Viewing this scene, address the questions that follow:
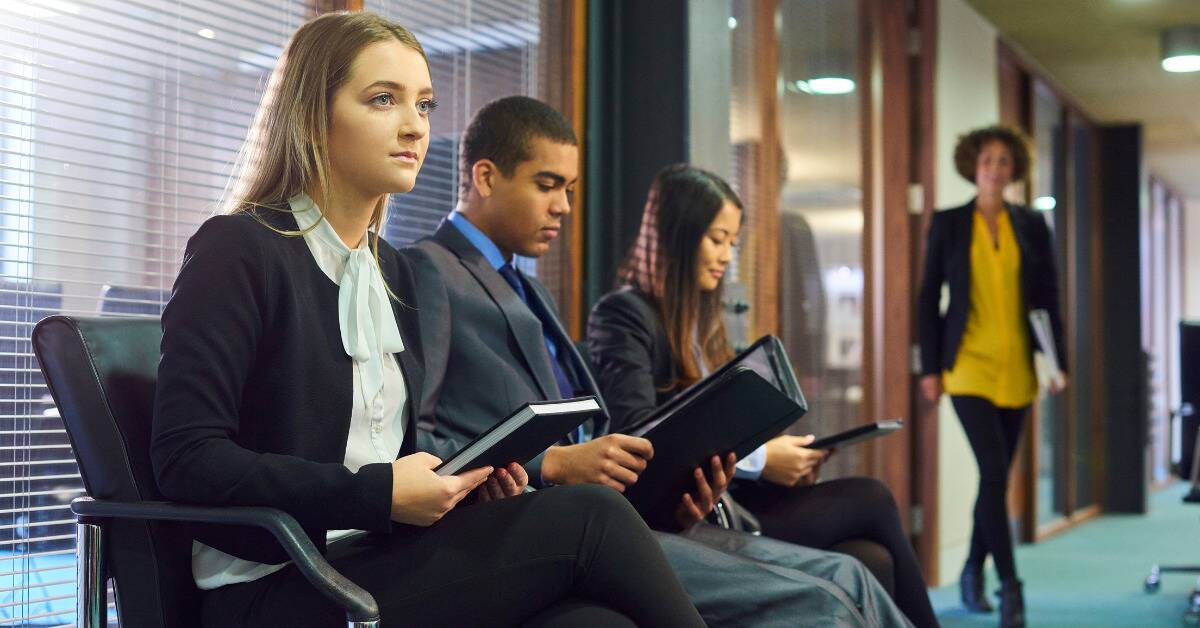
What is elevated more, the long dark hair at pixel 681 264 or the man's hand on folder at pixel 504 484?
the long dark hair at pixel 681 264

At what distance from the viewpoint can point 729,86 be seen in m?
3.32

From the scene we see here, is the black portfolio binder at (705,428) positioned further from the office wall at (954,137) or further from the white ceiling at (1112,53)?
the white ceiling at (1112,53)

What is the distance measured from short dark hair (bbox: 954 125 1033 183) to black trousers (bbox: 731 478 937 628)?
79.8 inches

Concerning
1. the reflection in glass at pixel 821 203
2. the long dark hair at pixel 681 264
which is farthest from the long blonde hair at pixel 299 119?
the reflection in glass at pixel 821 203

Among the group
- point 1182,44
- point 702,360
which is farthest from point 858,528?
point 1182,44

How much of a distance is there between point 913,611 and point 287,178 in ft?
4.72

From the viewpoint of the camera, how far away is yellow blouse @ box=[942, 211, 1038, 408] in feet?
13.0

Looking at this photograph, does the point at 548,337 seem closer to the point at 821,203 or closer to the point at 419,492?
the point at 419,492

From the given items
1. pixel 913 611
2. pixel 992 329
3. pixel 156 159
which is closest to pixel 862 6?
pixel 992 329

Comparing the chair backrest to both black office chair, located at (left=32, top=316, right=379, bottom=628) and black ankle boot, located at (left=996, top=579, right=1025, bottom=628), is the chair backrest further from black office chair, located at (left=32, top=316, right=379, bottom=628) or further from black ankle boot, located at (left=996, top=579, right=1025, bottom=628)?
black ankle boot, located at (left=996, top=579, right=1025, bottom=628)

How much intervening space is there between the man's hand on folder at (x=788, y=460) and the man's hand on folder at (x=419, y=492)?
1.16 meters

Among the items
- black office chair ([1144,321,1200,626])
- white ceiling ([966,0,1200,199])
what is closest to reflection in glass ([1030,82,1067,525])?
white ceiling ([966,0,1200,199])

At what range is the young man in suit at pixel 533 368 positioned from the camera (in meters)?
1.80

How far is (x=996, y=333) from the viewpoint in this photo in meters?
4.04
